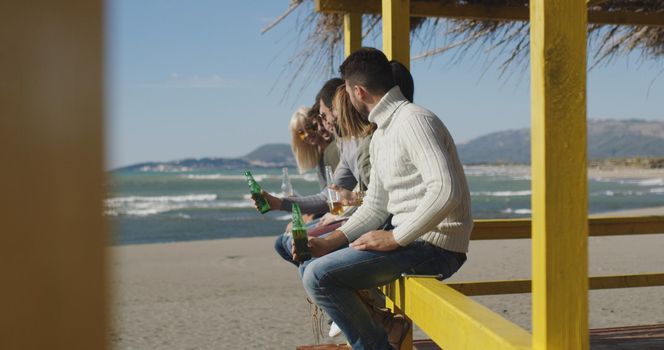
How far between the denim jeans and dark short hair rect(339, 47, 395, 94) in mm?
621

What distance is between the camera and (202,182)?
5294cm

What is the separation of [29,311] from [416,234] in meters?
2.24

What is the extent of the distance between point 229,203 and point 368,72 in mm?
34193

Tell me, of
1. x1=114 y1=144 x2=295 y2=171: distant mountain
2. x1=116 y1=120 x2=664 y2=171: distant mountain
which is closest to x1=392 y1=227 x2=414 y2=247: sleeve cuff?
x1=114 y1=144 x2=295 y2=171: distant mountain

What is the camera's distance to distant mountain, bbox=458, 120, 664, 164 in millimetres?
93375

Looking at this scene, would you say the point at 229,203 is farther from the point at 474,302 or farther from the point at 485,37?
the point at 474,302

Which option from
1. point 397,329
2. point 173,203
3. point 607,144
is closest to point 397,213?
point 397,329

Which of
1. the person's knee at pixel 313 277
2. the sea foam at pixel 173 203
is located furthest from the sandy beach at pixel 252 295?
the sea foam at pixel 173 203

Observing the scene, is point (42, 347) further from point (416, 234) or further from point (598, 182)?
point (598, 182)

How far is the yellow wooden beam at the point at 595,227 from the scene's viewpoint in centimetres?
408

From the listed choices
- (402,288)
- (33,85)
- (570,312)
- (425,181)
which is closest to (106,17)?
(33,85)

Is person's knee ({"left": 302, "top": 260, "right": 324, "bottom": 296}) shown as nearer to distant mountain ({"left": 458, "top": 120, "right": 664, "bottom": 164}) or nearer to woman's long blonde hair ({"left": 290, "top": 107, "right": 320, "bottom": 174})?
woman's long blonde hair ({"left": 290, "top": 107, "right": 320, "bottom": 174})

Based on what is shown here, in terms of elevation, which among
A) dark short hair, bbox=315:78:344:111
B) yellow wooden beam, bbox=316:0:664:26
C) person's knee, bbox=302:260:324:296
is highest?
yellow wooden beam, bbox=316:0:664:26

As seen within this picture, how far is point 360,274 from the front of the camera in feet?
8.87
